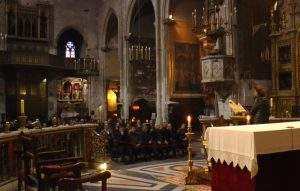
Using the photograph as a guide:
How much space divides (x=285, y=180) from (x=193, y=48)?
17659mm

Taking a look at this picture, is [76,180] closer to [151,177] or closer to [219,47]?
[151,177]

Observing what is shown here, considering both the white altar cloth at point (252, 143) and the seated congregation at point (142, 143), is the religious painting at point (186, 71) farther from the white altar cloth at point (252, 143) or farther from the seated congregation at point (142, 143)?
the white altar cloth at point (252, 143)

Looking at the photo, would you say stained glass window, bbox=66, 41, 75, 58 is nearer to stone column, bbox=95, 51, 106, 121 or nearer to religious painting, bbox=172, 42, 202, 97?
stone column, bbox=95, 51, 106, 121

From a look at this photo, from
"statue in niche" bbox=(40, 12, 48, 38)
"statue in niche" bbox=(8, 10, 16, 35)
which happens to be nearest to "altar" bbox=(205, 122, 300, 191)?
"statue in niche" bbox=(8, 10, 16, 35)

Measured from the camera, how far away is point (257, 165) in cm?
500

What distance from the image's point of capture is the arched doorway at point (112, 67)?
2955 centimetres

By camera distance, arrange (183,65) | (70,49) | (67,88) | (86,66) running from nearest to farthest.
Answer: (183,65)
(86,66)
(67,88)
(70,49)

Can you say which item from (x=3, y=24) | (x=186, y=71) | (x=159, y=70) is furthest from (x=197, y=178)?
(x=3, y=24)

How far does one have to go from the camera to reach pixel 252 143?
16.3 feet

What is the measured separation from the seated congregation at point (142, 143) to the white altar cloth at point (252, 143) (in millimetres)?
8037

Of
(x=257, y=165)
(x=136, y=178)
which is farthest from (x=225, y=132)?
(x=136, y=178)

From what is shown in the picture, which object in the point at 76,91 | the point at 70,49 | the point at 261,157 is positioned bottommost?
the point at 261,157

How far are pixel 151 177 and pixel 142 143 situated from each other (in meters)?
3.90

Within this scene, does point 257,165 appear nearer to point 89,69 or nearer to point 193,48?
point 193,48
